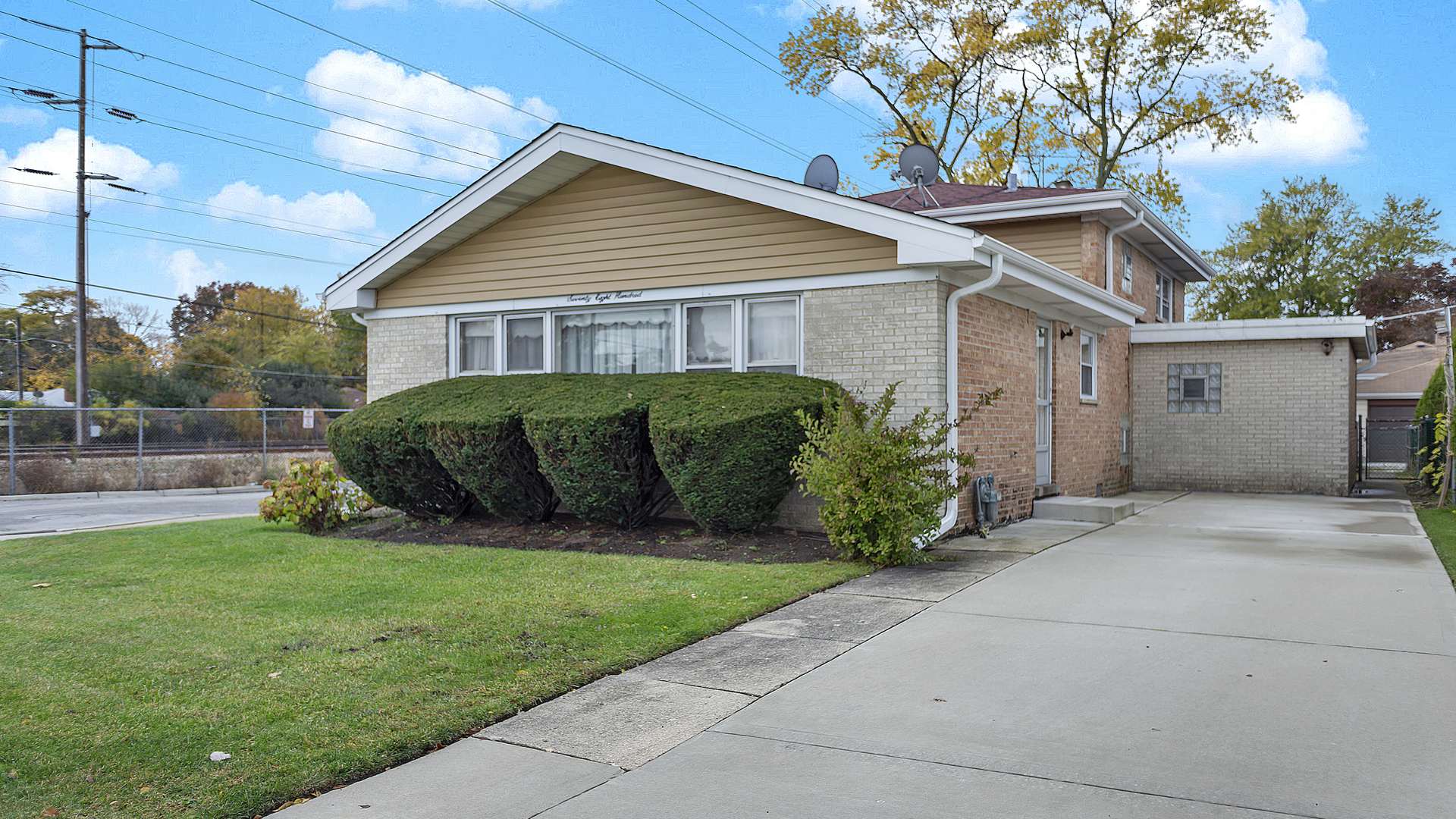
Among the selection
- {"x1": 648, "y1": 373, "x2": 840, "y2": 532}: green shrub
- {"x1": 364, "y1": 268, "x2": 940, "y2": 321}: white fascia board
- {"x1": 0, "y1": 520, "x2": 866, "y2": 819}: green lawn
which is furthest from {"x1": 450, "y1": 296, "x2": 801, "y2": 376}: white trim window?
{"x1": 0, "y1": 520, "x2": 866, "y2": 819}: green lawn

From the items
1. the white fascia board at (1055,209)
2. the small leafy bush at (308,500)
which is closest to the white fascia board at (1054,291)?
the white fascia board at (1055,209)

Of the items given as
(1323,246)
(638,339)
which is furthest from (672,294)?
(1323,246)

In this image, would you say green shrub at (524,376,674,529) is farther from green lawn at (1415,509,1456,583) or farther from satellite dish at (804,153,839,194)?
green lawn at (1415,509,1456,583)

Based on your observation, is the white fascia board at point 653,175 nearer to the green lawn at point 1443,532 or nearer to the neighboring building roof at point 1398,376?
the green lawn at point 1443,532

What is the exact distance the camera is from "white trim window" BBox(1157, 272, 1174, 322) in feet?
68.9

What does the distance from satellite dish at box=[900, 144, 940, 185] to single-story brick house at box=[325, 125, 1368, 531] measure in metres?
1.90

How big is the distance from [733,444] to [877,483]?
59.9 inches

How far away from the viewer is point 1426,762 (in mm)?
3963

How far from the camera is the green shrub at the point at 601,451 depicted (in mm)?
9930

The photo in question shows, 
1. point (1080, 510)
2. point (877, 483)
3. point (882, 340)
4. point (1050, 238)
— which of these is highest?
point (1050, 238)

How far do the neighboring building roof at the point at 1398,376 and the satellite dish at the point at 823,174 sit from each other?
3278 centimetres

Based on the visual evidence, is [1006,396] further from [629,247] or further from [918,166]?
[918,166]

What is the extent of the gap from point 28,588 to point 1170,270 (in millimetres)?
21267

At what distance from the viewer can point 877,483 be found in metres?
8.46
